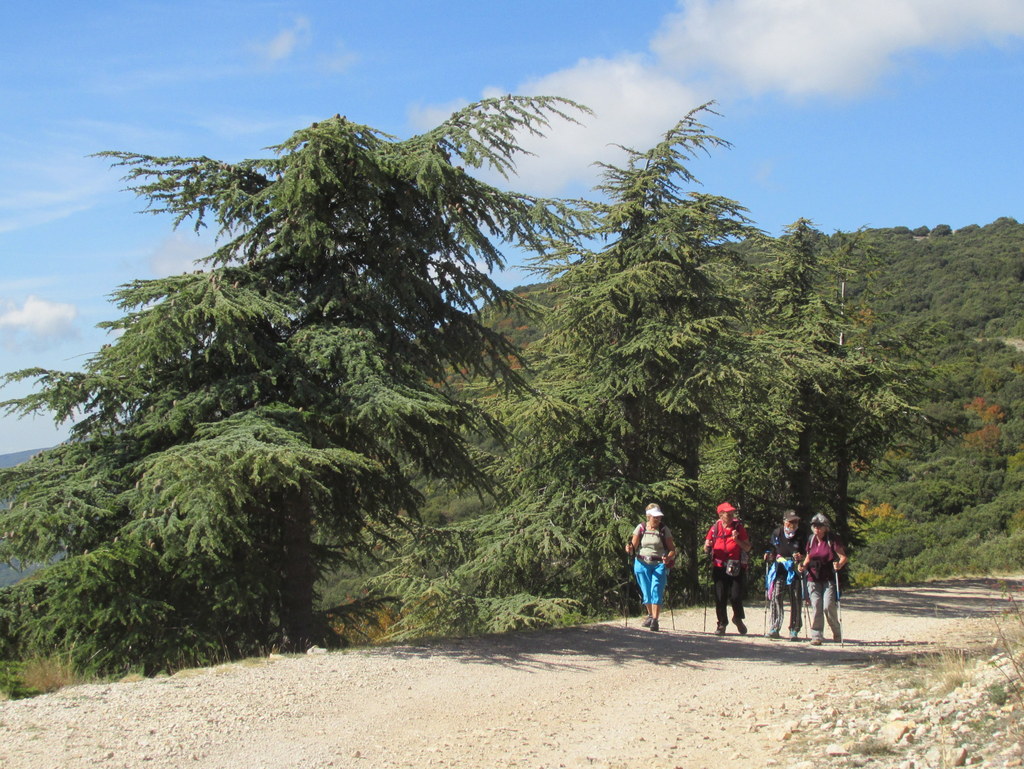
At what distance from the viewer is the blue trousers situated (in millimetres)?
10523

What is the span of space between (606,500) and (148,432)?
782cm

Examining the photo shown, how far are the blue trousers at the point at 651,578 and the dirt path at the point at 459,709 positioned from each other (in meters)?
0.52

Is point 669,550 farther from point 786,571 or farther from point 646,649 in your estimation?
point 786,571

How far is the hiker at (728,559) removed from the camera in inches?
426

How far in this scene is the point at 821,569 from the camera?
10.3 m

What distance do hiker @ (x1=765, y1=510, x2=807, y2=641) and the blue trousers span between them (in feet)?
4.38

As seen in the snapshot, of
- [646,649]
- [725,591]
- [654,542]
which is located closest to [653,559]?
[654,542]

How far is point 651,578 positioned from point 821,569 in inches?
73.8

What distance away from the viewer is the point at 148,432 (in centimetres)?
973

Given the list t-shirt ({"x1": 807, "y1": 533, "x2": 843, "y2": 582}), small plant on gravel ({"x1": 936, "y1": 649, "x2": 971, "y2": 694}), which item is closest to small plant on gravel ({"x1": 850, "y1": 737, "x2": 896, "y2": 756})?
small plant on gravel ({"x1": 936, "y1": 649, "x2": 971, "y2": 694})

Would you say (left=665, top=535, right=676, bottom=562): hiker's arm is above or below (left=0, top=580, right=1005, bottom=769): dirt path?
above

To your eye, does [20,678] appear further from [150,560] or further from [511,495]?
[511,495]

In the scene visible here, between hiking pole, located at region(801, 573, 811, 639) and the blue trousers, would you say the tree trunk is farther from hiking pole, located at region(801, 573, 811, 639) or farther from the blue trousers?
hiking pole, located at region(801, 573, 811, 639)

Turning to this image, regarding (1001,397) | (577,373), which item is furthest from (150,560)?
(1001,397)
